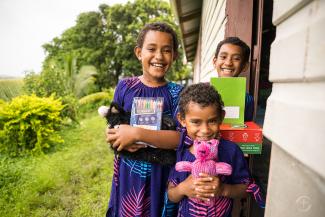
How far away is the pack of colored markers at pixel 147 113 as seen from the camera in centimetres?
160

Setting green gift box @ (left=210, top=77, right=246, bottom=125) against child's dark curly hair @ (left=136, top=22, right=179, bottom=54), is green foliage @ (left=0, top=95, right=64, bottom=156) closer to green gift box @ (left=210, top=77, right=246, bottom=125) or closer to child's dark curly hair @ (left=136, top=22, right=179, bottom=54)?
child's dark curly hair @ (left=136, top=22, right=179, bottom=54)

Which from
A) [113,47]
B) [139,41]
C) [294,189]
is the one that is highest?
[113,47]

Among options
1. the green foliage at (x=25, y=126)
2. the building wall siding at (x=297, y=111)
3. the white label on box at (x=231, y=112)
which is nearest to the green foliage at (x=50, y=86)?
the green foliage at (x=25, y=126)

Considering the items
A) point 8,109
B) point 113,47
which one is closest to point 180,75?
point 113,47

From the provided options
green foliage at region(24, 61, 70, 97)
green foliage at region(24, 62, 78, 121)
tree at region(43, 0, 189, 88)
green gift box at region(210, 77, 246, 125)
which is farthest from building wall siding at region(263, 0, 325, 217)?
tree at region(43, 0, 189, 88)

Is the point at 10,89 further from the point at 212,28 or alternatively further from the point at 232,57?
the point at 232,57

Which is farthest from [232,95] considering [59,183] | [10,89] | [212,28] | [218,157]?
[10,89]

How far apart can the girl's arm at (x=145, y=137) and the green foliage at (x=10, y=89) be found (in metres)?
7.35

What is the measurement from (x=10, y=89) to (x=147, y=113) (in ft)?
26.4

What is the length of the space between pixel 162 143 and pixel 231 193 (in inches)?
18.1

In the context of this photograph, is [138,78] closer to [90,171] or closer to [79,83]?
[90,171]

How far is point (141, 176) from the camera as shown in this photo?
1.69m

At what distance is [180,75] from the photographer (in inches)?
899

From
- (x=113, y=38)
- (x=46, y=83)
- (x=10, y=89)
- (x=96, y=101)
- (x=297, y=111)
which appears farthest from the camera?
(x=113, y=38)
